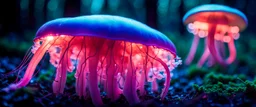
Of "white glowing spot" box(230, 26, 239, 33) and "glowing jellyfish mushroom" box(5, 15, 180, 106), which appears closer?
"glowing jellyfish mushroom" box(5, 15, 180, 106)

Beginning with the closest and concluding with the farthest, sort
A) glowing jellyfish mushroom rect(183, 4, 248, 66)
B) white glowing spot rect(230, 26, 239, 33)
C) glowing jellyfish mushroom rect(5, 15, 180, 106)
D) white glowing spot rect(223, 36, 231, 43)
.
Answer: glowing jellyfish mushroom rect(5, 15, 180, 106), glowing jellyfish mushroom rect(183, 4, 248, 66), white glowing spot rect(230, 26, 239, 33), white glowing spot rect(223, 36, 231, 43)

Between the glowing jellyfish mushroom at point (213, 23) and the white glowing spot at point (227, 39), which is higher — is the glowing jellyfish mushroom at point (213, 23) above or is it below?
above

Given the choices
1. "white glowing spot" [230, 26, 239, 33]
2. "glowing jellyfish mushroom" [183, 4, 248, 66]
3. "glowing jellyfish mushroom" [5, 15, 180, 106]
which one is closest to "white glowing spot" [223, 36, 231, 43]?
"glowing jellyfish mushroom" [183, 4, 248, 66]

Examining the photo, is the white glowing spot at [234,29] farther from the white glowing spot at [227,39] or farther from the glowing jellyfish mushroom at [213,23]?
the white glowing spot at [227,39]

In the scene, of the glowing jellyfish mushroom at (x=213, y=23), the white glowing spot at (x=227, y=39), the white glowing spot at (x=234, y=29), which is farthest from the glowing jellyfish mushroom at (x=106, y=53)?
the white glowing spot at (x=227, y=39)

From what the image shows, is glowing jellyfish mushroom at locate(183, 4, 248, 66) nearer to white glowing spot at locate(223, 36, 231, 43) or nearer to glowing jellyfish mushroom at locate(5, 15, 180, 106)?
white glowing spot at locate(223, 36, 231, 43)

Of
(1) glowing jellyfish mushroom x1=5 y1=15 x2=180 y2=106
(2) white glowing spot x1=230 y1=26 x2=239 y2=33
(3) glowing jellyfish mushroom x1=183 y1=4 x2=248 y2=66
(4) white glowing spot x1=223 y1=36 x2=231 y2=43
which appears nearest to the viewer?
(1) glowing jellyfish mushroom x1=5 y1=15 x2=180 y2=106

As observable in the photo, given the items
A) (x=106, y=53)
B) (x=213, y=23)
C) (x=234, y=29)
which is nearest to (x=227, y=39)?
(x=234, y=29)

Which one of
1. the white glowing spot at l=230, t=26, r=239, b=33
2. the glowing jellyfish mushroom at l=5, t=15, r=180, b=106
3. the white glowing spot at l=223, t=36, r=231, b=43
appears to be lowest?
the glowing jellyfish mushroom at l=5, t=15, r=180, b=106

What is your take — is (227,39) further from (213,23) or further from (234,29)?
(213,23)
